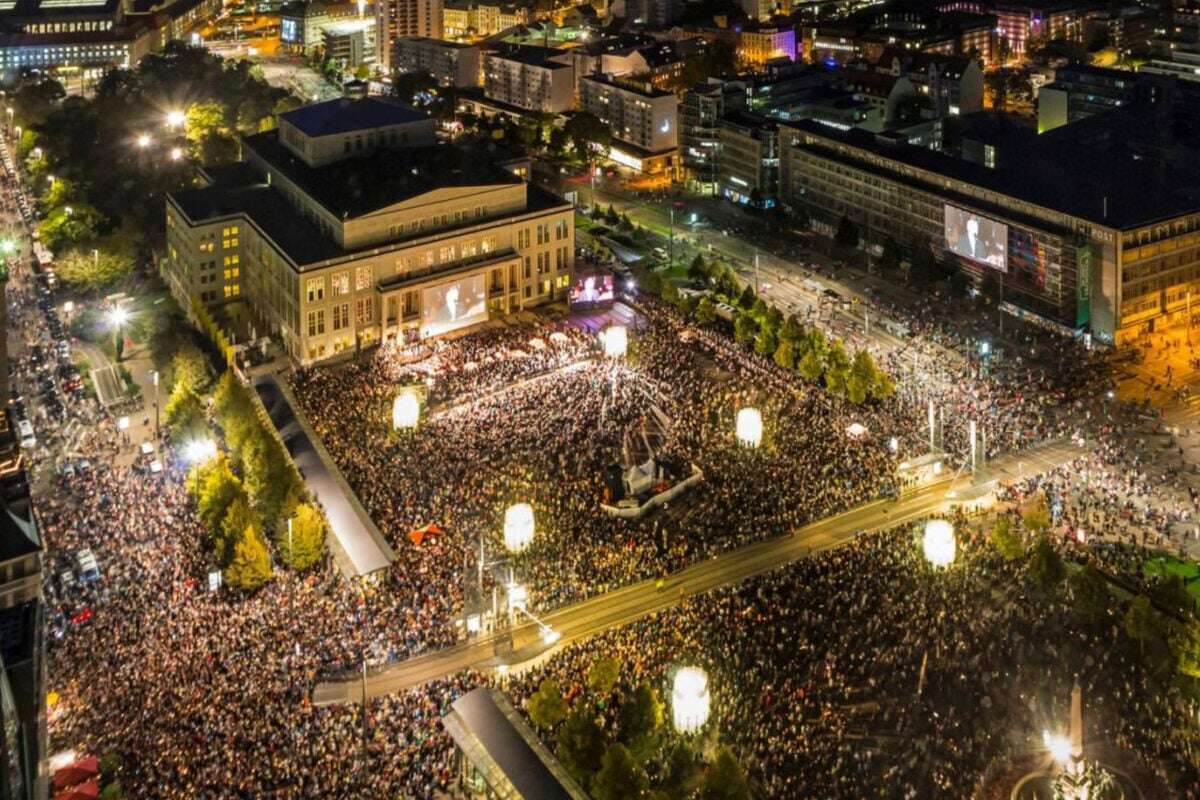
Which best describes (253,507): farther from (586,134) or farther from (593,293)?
(586,134)

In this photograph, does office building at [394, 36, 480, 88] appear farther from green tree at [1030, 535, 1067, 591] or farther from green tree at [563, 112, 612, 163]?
green tree at [1030, 535, 1067, 591]

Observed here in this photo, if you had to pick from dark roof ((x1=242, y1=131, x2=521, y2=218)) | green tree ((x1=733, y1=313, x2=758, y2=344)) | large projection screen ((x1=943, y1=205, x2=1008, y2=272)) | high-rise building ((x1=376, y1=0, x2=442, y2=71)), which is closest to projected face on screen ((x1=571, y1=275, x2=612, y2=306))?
dark roof ((x1=242, y1=131, x2=521, y2=218))

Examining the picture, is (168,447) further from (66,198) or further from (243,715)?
(66,198)

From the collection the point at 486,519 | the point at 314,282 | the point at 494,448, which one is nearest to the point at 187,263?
the point at 314,282

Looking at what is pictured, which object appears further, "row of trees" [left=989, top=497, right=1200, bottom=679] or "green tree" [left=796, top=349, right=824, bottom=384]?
"green tree" [left=796, top=349, right=824, bottom=384]

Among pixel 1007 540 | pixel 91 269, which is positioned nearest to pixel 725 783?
pixel 1007 540

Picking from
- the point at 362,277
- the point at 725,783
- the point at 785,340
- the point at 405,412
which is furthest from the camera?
the point at 362,277
